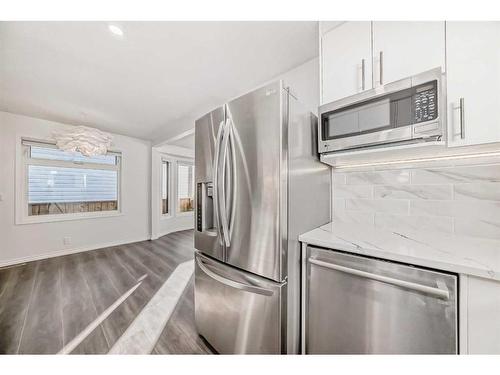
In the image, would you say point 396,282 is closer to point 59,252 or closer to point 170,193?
point 59,252

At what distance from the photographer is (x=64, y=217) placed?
143 inches

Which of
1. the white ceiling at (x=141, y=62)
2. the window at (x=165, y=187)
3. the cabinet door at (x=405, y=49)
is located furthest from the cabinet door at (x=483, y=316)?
the window at (x=165, y=187)

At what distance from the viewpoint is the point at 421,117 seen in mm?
979

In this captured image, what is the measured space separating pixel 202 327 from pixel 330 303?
968 millimetres

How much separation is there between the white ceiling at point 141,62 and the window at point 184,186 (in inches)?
110

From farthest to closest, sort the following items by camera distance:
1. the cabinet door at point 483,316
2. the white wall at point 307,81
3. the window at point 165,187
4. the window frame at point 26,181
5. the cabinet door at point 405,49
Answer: the window at point 165,187, the window frame at point 26,181, the white wall at point 307,81, the cabinet door at point 405,49, the cabinet door at point 483,316

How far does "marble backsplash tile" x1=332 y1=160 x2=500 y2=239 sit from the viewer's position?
1.11m

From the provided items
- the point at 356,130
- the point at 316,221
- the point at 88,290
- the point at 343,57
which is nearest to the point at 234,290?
the point at 316,221

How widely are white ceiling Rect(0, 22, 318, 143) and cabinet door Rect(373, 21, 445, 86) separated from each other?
1.93 ft

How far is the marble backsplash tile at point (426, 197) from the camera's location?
1107mm

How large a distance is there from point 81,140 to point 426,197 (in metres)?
3.50

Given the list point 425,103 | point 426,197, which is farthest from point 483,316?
point 425,103

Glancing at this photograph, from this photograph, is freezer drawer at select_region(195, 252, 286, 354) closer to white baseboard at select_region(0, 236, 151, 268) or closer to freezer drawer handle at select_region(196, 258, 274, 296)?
freezer drawer handle at select_region(196, 258, 274, 296)

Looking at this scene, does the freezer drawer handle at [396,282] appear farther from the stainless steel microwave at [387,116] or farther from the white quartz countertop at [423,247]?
the stainless steel microwave at [387,116]
